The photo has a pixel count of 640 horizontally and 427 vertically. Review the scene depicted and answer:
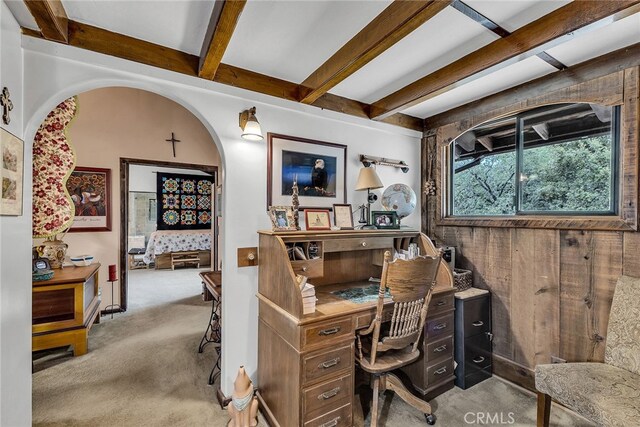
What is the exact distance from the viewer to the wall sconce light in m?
1.95

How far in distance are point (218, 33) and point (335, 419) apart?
2.32 meters

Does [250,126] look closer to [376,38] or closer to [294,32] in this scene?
[294,32]

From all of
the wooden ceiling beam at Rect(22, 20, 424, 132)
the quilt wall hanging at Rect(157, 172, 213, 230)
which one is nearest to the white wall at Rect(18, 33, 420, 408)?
the wooden ceiling beam at Rect(22, 20, 424, 132)

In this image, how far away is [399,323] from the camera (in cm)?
180

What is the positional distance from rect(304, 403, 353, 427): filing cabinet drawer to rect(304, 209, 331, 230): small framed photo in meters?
1.23

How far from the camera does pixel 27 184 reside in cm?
153

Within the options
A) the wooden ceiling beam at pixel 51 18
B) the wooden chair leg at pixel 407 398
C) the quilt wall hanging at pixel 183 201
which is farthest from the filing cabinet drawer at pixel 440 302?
the quilt wall hanging at pixel 183 201

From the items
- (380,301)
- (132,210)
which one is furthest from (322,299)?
(132,210)

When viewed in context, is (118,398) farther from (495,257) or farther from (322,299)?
(495,257)

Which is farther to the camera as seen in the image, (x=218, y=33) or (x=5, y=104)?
(x=218, y=33)

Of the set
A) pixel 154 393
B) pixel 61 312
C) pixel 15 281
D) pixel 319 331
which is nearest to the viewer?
pixel 15 281

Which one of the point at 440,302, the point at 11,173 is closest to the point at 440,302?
the point at 440,302

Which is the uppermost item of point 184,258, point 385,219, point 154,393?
point 385,219

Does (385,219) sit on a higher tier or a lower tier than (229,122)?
lower
